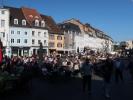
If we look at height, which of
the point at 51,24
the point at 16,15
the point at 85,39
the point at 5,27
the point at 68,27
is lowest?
the point at 85,39

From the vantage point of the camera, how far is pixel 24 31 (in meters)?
94.1

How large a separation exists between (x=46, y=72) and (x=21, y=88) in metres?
6.57

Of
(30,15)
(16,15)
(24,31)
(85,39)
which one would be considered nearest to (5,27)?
(16,15)

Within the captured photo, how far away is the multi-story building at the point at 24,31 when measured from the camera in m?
90.7

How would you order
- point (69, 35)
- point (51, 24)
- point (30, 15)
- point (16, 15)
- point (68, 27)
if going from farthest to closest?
1. point (68, 27)
2. point (69, 35)
3. point (51, 24)
4. point (30, 15)
5. point (16, 15)

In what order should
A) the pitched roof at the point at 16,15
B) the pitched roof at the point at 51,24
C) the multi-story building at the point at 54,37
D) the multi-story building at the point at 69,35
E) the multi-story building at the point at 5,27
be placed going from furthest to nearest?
1. the multi-story building at the point at 69,35
2. the pitched roof at the point at 51,24
3. the multi-story building at the point at 54,37
4. the pitched roof at the point at 16,15
5. the multi-story building at the point at 5,27

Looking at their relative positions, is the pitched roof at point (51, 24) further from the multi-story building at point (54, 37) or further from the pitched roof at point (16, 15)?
the pitched roof at point (16, 15)

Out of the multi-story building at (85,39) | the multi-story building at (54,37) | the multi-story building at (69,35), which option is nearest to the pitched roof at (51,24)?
the multi-story building at (54,37)

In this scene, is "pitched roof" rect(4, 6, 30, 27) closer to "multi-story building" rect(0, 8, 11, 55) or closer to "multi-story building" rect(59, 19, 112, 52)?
"multi-story building" rect(0, 8, 11, 55)

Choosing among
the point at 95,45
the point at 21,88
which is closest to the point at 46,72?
the point at 21,88

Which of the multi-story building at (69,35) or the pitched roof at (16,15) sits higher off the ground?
the pitched roof at (16,15)

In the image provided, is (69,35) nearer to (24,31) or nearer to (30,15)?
(30,15)

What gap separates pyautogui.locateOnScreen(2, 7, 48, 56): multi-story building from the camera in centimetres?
9065

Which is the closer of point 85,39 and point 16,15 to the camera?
point 16,15
